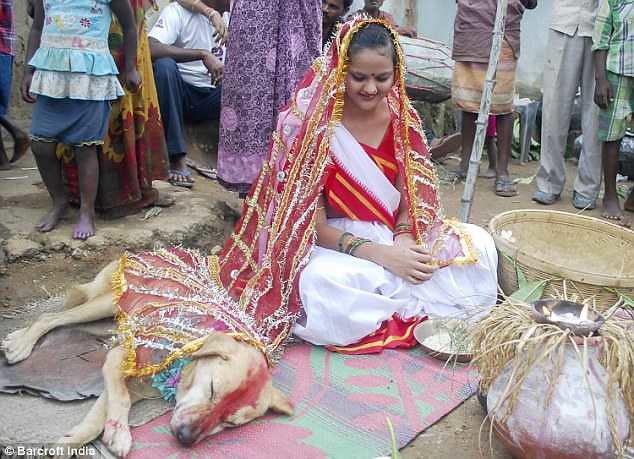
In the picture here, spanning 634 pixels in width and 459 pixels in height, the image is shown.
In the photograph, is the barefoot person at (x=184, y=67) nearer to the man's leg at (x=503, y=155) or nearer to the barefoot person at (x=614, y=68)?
the man's leg at (x=503, y=155)

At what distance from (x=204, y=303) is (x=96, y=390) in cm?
50

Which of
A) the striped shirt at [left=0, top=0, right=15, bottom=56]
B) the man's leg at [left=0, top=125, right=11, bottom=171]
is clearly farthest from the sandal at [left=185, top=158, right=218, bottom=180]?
the striped shirt at [left=0, top=0, right=15, bottom=56]

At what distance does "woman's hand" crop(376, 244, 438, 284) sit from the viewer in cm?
287

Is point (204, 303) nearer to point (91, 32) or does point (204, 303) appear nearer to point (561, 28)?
point (91, 32)

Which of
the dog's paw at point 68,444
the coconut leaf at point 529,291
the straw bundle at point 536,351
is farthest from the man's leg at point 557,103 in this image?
the dog's paw at point 68,444

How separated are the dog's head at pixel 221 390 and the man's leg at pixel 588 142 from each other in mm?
3961

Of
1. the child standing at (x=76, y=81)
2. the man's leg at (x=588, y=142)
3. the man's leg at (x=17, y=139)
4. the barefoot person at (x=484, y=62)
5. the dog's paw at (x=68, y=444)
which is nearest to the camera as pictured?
the dog's paw at (x=68, y=444)

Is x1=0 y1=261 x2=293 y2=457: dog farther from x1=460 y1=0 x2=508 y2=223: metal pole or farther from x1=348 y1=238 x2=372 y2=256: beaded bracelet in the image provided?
x1=460 y1=0 x2=508 y2=223: metal pole

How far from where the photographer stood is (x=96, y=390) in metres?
2.43

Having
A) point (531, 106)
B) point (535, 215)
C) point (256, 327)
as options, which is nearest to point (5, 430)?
point (256, 327)

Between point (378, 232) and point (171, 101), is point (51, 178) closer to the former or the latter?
point (171, 101)

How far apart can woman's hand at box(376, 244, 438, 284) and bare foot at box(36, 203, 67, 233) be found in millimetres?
1827

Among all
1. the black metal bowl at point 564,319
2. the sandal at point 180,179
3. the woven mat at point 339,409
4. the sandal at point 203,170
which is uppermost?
the black metal bowl at point 564,319

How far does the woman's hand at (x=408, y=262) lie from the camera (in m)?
2.87
